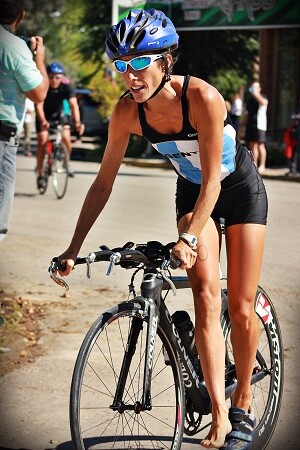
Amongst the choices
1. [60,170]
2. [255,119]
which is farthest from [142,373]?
[255,119]

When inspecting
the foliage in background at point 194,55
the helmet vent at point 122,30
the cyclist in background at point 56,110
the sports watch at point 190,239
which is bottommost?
the foliage in background at point 194,55

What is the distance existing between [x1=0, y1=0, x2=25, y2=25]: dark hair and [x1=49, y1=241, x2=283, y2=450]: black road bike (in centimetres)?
269

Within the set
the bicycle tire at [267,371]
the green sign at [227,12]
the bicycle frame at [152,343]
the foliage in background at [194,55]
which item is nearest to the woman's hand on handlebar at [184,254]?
the bicycle frame at [152,343]

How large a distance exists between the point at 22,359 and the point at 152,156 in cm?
2138

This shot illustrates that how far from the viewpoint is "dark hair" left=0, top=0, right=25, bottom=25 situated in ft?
22.0

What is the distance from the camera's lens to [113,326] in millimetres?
4312

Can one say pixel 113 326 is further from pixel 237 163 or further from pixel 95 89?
pixel 95 89

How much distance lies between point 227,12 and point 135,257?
23796mm

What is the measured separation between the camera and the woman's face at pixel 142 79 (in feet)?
14.1

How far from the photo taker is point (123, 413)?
14.3 feet

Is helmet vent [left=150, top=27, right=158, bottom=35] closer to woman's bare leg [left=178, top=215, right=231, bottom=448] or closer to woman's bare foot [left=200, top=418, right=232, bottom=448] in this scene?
woman's bare leg [left=178, top=215, right=231, bottom=448]

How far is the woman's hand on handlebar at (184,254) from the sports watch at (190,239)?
0.6 inches

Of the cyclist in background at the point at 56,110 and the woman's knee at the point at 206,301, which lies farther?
the cyclist in background at the point at 56,110

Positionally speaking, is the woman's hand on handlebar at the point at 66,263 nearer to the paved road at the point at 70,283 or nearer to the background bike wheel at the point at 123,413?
the background bike wheel at the point at 123,413
